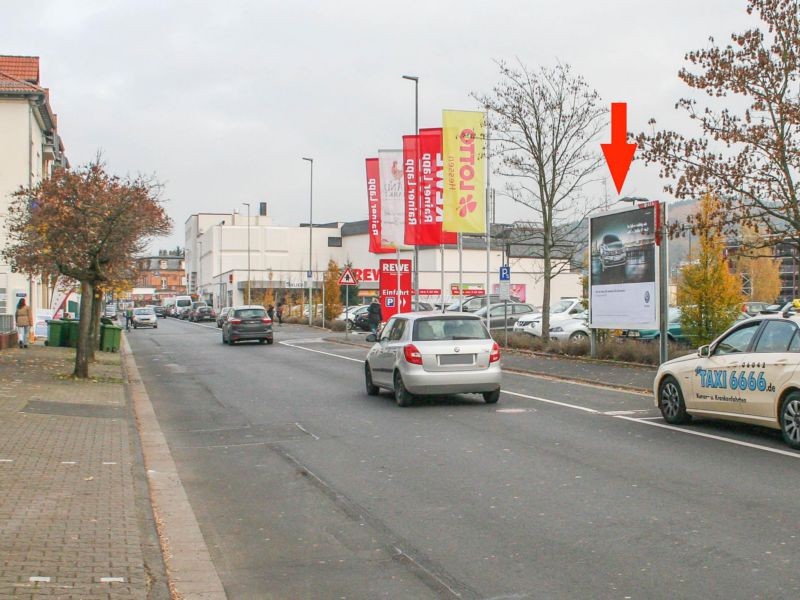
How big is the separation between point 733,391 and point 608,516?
4.75 meters

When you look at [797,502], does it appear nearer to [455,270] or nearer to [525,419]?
[525,419]

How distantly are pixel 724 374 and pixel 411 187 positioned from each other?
878 inches

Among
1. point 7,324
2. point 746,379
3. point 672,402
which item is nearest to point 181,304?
point 7,324

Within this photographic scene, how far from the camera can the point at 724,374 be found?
11.7 meters

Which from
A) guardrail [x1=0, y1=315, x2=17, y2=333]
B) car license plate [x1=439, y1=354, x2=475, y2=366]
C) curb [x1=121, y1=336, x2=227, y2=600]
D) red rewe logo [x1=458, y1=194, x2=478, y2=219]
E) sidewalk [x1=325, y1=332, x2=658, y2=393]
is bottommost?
curb [x1=121, y1=336, x2=227, y2=600]

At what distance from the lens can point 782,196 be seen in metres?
18.0

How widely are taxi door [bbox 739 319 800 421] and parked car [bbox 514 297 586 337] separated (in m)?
22.1

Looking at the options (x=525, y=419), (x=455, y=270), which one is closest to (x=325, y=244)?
(x=455, y=270)

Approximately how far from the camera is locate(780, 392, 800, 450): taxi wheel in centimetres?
1039

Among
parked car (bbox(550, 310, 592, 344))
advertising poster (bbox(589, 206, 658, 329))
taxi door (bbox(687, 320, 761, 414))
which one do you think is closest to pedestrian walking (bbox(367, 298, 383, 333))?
parked car (bbox(550, 310, 592, 344))

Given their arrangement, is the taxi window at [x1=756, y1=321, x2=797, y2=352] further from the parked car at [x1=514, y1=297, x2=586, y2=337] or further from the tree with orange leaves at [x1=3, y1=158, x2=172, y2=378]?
the parked car at [x1=514, y1=297, x2=586, y2=337]

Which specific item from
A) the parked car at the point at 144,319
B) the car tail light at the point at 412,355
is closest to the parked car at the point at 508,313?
the car tail light at the point at 412,355

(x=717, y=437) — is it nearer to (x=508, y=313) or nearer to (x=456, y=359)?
(x=456, y=359)

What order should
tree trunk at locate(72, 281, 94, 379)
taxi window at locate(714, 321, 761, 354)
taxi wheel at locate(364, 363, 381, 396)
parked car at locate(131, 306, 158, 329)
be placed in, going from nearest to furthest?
taxi window at locate(714, 321, 761, 354) → taxi wheel at locate(364, 363, 381, 396) → tree trunk at locate(72, 281, 94, 379) → parked car at locate(131, 306, 158, 329)
